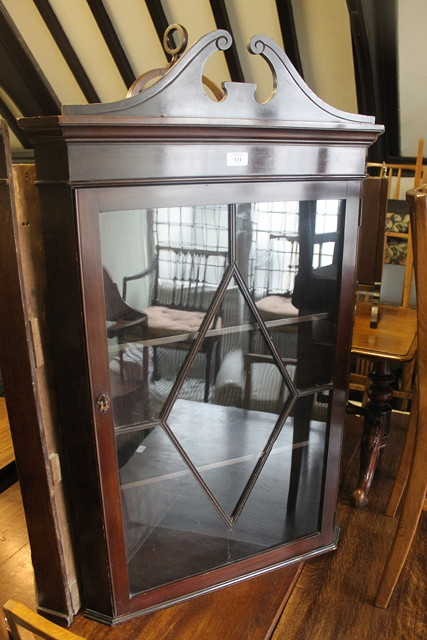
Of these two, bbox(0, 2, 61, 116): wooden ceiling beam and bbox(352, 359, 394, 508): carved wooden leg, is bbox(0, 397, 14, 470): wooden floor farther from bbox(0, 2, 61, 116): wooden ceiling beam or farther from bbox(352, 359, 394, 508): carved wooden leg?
bbox(0, 2, 61, 116): wooden ceiling beam

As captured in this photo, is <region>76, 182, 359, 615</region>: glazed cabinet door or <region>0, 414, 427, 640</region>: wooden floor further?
<region>0, 414, 427, 640</region>: wooden floor

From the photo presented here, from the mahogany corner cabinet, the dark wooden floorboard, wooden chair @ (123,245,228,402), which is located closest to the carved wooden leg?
the dark wooden floorboard

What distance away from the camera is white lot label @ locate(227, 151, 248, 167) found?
0.91 meters

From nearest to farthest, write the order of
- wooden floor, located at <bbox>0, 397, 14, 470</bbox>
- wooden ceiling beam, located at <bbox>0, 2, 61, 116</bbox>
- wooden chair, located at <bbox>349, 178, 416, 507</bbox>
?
1. wooden floor, located at <bbox>0, 397, 14, 470</bbox>
2. wooden chair, located at <bbox>349, 178, 416, 507</bbox>
3. wooden ceiling beam, located at <bbox>0, 2, 61, 116</bbox>

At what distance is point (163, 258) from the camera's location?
93 centimetres

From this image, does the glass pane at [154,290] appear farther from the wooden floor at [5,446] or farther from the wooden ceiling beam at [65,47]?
the wooden ceiling beam at [65,47]

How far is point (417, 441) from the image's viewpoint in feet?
3.55

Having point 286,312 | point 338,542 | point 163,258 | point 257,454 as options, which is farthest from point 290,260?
point 338,542

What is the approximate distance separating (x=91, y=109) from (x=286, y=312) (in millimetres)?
551

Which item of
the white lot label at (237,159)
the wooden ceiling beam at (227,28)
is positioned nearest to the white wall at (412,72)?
the wooden ceiling beam at (227,28)

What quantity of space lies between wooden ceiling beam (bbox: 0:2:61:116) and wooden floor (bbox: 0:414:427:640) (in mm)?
3061

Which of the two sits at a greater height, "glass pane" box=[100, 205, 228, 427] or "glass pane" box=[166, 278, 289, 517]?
"glass pane" box=[100, 205, 228, 427]

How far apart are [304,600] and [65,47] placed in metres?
3.31

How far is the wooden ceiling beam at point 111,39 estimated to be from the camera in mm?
2871
